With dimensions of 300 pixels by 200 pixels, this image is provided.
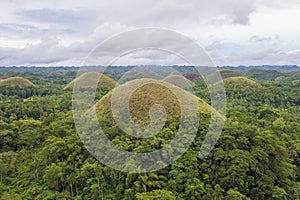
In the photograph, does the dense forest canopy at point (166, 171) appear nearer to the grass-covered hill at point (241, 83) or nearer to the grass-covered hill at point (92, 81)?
the grass-covered hill at point (241, 83)

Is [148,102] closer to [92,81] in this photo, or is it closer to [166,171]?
[166,171]

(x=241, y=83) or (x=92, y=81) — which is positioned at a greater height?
(x=241, y=83)

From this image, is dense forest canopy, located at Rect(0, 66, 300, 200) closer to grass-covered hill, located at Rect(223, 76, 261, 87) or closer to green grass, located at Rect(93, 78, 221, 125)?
green grass, located at Rect(93, 78, 221, 125)

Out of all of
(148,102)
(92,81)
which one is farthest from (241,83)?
(148,102)

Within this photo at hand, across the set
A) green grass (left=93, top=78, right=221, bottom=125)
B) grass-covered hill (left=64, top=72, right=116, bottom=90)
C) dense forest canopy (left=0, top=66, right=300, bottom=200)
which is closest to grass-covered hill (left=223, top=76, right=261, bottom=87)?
grass-covered hill (left=64, top=72, right=116, bottom=90)

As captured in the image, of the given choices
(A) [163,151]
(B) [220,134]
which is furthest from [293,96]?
(A) [163,151]

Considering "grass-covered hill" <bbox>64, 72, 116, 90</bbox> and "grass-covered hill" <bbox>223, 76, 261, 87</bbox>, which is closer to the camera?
"grass-covered hill" <bbox>223, 76, 261, 87</bbox>

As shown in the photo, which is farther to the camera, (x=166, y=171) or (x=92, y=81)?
(x=92, y=81)

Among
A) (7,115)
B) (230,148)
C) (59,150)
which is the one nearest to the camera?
(230,148)

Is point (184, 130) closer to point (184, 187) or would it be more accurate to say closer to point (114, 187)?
point (184, 187)

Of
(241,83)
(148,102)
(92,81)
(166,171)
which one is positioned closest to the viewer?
(166,171)

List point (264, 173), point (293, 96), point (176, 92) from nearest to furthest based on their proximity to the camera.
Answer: point (264, 173), point (176, 92), point (293, 96)
